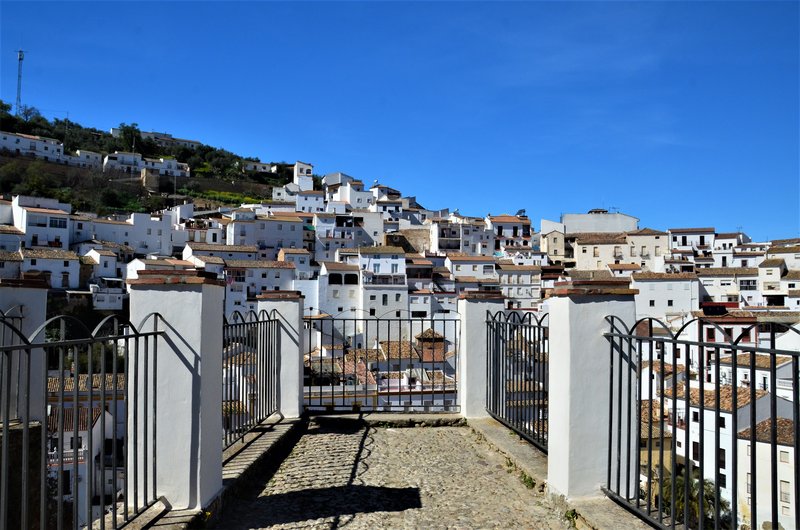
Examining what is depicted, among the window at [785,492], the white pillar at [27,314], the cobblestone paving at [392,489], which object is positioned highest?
the white pillar at [27,314]

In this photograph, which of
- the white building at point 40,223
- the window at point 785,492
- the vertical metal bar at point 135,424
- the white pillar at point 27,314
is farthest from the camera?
the white building at point 40,223

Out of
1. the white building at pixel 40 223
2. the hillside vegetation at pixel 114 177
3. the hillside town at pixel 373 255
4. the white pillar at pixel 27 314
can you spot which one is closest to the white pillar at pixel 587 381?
the white pillar at pixel 27 314

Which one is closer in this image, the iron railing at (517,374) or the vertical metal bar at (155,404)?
the vertical metal bar at (155,404)

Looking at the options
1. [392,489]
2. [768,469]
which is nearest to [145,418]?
[392,489]

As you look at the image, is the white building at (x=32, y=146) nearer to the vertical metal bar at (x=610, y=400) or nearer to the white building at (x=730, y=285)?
the white building at (x=730, y=285)

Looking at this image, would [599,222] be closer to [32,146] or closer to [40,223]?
[40,223]

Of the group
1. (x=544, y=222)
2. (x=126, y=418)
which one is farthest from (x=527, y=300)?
(x=126, y=418)

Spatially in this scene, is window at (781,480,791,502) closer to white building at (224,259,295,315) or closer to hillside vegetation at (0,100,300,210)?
white building at (224,259,295,315)

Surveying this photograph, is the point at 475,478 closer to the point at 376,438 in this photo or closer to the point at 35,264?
the point at 376,438

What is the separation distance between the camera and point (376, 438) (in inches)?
294

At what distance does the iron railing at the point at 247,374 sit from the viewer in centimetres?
588

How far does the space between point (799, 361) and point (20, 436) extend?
174 inches

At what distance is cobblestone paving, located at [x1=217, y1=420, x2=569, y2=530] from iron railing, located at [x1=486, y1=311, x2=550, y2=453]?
50 centimetres

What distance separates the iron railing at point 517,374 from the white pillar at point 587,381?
1047 millimetres
